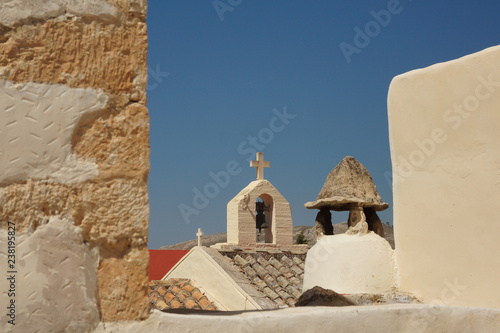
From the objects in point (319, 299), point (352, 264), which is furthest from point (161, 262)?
point (319, 299)

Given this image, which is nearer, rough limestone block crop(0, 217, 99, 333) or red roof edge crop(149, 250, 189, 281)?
rough limestone block crop(0, 217, 99, 333)

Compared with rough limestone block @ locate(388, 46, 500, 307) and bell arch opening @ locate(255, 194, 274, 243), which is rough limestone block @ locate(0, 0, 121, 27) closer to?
rough limestone block @ locate(388, 46, 500, 307)

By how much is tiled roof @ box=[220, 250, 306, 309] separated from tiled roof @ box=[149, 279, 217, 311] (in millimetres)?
871

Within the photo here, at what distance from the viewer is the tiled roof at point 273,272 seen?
8.97 meters

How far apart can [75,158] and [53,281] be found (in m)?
0.36

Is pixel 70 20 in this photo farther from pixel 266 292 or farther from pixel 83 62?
pixel 266 292

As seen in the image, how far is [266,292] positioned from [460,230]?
625 centimetres

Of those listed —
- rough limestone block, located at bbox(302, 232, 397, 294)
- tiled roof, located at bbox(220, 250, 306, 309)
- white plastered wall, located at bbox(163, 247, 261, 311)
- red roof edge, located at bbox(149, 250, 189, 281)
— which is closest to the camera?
rough limestone block, located at bbox(302, 232, 397, 294)

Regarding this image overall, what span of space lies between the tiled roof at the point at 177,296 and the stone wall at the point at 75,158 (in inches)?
270

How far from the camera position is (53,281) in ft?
5.22

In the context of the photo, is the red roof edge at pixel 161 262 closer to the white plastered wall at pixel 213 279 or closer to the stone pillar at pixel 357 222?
the white plastered wall at pixel 213 279

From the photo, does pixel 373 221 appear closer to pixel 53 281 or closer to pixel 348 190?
pixel 348 190

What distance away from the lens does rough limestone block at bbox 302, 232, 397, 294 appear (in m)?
4.24

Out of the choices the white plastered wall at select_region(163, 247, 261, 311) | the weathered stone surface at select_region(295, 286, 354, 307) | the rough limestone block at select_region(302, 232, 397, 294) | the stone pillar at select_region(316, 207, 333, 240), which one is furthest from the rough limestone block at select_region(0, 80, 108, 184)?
the white plastered wall at select_region(163, 247, 261, 311)
